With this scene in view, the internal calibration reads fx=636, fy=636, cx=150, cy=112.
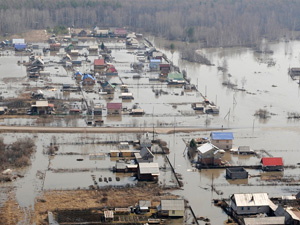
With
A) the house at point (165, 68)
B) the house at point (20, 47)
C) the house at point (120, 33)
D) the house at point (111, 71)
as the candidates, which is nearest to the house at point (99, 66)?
the house at point (111, 71)

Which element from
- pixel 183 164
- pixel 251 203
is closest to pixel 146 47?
pixel 183 164

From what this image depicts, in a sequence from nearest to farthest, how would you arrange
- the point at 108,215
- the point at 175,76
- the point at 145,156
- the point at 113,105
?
the point at 108,215 → the point at 145,156 → the point at 113,105 → the point at 175,76

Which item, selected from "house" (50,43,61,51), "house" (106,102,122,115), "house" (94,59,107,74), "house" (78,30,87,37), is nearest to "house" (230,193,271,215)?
"house" (106,102,122,115)

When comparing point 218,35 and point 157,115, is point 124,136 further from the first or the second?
point 218,35

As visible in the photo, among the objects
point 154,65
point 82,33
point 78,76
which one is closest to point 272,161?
point 78,76

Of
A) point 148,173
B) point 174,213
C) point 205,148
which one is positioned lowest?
point 174,213

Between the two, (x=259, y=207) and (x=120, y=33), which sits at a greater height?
(x=120, y=33)

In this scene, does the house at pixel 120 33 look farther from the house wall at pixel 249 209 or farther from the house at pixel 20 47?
the house wall at pixel 249 209

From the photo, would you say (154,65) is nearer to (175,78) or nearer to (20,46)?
(175,78)
